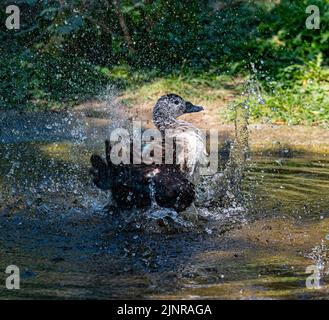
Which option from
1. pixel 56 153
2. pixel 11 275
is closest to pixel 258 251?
pixel 11 275

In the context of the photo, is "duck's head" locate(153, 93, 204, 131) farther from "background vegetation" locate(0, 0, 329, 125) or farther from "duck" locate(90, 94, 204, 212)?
"background vegetation" locate(0, 0, 329, 125)

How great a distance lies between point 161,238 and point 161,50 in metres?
7.10

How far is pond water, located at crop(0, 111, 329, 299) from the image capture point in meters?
4.95

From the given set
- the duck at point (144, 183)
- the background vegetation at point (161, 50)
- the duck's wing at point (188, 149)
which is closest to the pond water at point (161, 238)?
the duck at point (144, 183)

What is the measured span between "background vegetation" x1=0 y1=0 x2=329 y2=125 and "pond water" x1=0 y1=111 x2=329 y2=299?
284 cm

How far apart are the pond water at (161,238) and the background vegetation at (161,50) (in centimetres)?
284

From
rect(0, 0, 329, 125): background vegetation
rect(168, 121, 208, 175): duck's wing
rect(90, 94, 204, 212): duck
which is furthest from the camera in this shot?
rect(0, 0, 329, 125): background vegetation

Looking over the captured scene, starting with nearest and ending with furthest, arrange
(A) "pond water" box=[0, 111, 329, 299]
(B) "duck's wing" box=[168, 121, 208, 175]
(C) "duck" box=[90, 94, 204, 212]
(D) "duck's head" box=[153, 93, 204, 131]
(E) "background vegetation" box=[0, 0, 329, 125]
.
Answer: (A) "pond water" box=[0, 111, 329, 299] < (C) "duck" box=[90, 94, 204, 212] < (B) "duck's wing" box=[168, 121, 208, 175] < (D) "duck's head" box=[153, 93, 204, 131] < (E) "background vegetation" box=[0, 0, 329, 125]

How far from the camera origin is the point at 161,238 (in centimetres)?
613

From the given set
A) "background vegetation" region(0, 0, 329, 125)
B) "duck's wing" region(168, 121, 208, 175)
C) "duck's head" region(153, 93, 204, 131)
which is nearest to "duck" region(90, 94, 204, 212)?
"duck's wing" region(168, 121, 208, 175)

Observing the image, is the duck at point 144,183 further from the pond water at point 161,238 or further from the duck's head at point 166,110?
the duck's head at point 166,110

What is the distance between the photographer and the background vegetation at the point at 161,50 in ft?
37.5

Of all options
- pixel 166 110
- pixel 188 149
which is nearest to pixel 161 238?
pixel 188 149

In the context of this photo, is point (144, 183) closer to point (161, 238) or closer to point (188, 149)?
point (161, 238)
